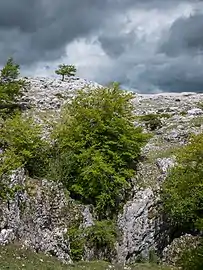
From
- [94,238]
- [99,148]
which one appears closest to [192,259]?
[94,238]

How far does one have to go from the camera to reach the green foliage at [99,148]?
44.0m

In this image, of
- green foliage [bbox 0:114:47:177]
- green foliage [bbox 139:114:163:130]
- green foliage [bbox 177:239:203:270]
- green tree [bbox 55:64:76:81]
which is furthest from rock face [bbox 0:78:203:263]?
green tree [bbox 55:64:76:81]

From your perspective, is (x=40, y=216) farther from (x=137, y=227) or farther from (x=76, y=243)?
(x=137, y=227)

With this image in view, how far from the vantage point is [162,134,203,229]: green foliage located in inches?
1533

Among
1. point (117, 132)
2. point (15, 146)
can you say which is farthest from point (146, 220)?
point (15, 146)

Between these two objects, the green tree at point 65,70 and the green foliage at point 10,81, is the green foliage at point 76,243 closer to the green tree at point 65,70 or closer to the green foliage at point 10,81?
the green foliage at point 10,81

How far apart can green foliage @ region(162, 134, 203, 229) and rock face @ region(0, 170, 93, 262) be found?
7.89 m

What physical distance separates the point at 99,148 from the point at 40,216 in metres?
11.8

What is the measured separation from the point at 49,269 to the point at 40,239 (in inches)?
259

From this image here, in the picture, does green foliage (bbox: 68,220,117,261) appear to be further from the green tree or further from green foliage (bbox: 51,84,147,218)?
the green tree

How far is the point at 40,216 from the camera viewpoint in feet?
121

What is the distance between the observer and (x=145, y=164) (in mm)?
48906

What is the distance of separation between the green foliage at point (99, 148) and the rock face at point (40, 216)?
282cm

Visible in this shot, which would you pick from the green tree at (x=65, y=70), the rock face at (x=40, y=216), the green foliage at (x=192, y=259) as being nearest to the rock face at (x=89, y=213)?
the rock face at (x=40, y=216)
